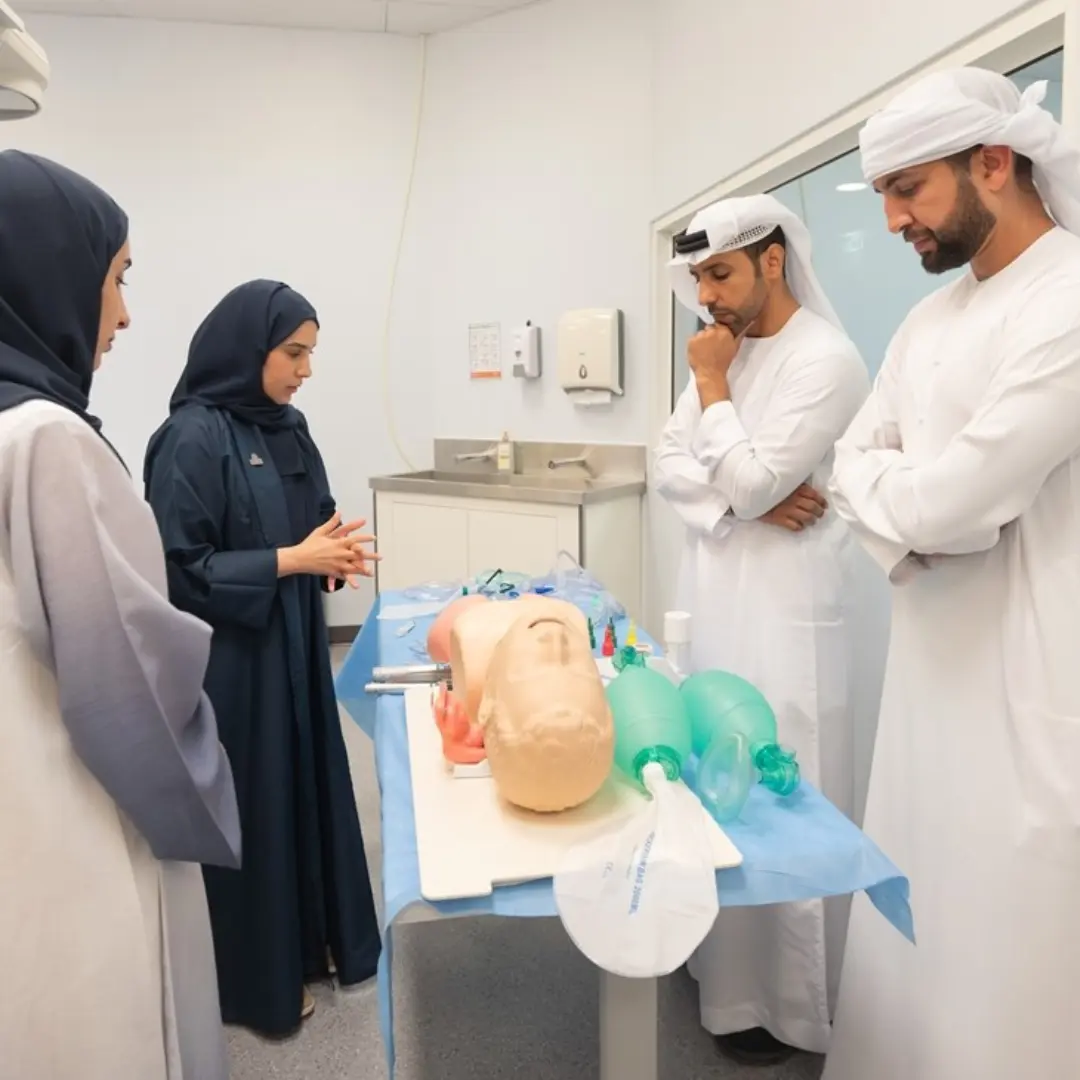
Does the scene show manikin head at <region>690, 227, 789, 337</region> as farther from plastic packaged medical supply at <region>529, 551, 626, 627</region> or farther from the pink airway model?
the pink airway model

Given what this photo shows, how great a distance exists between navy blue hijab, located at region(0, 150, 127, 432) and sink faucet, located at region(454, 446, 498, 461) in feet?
9.63

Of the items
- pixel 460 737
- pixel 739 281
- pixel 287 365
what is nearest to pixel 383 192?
pixel 287 365

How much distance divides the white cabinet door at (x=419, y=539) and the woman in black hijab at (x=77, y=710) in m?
2.49

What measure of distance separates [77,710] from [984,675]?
1114mm

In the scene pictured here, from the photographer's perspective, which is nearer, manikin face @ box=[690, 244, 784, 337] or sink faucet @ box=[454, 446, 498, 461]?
manikin face @ box=[690, 244, 784, 337]

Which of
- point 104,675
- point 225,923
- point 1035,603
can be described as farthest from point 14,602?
point 1035,603

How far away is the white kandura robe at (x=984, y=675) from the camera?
1.12 metres

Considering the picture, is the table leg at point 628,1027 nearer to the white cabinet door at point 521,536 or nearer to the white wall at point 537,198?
the white cabinet door at point 521,536

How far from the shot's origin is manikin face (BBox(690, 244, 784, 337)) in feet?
5.75

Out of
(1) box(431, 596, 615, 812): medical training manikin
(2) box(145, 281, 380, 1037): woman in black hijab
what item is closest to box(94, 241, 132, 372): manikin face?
(2) box(145, 281, 380, 1037): woman in black hijab

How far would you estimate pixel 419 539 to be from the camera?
3783 millimetres

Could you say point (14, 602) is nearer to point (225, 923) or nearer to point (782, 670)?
point (225, 923)

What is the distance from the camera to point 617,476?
145 inches

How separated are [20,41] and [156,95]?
7.89 ft
